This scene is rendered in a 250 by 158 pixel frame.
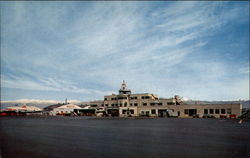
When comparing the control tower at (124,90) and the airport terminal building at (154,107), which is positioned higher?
the control tower at (124,90)

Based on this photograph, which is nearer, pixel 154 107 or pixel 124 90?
pixel 154 107

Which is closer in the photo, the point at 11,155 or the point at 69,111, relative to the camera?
the point at 11,155

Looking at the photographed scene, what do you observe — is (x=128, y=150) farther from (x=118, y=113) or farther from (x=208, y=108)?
(x=118, y=113)

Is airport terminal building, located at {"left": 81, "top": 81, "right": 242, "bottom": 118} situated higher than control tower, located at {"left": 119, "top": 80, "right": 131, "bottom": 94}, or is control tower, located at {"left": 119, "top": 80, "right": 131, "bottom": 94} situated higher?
control tower, located at {"left": 119, "top": 80, "right": 131, "bottom": 94}

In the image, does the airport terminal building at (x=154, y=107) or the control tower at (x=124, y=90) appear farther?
the control tower at (x=124, y=90)

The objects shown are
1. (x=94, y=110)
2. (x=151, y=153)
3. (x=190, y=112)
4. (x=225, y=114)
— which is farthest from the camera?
(x=94, y=110)

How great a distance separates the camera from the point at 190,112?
100m

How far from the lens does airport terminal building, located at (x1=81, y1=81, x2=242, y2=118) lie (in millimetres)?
92625

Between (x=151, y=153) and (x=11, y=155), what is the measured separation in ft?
28.6

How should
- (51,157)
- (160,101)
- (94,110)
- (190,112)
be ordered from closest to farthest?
(51,157), (190,112), (160,101), (94,110)

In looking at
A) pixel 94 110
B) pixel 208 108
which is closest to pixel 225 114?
pixel 208 108

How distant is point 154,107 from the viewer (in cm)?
10988

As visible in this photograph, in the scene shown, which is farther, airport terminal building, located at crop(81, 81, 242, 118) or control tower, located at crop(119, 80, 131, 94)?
control tower, located at crop(119, 80, 131, 94)

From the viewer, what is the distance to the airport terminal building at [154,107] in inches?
3647
